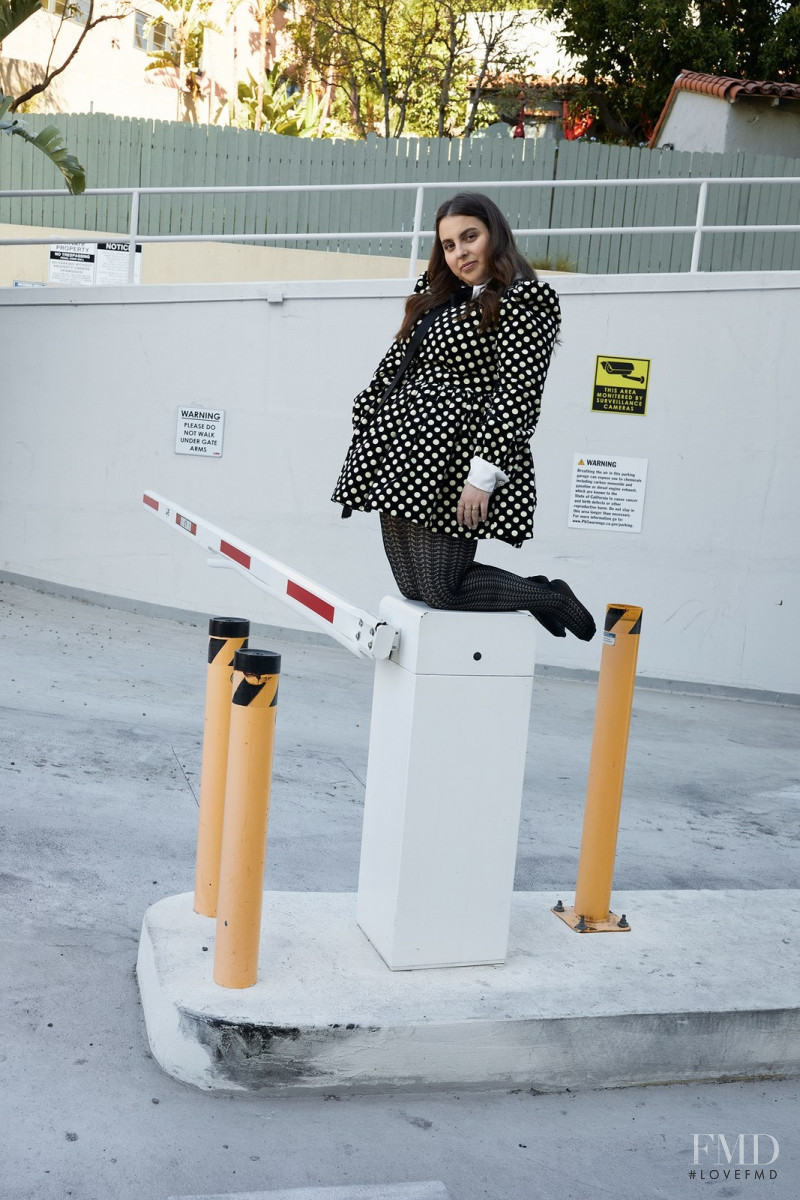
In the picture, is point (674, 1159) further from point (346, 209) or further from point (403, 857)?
point (346, 209)

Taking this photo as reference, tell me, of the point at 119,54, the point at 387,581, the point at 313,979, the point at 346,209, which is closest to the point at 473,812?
the point at 313,979

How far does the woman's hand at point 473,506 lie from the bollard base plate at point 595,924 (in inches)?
57.9

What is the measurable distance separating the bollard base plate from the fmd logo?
839 mm

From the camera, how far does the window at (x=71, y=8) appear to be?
67.1 feet

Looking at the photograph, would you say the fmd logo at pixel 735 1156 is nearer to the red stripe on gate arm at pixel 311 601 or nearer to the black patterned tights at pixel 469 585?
the black patterned tights at pixel 469 585

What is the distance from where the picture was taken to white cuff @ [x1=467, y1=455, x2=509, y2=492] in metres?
2.97

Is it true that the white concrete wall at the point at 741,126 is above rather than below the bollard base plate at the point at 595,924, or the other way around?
above

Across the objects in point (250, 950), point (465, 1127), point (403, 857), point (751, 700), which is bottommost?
point (751, 700)

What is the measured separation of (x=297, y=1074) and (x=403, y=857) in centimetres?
61

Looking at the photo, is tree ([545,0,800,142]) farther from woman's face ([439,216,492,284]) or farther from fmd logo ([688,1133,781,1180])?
fmd logo ([688,1133,781,1180])

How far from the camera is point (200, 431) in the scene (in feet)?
31.4

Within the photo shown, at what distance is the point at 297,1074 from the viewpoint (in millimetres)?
2906

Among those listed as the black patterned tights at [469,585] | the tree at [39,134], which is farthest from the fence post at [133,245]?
the black patterned tights at [469,585]

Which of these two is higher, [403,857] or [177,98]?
[177,98]
